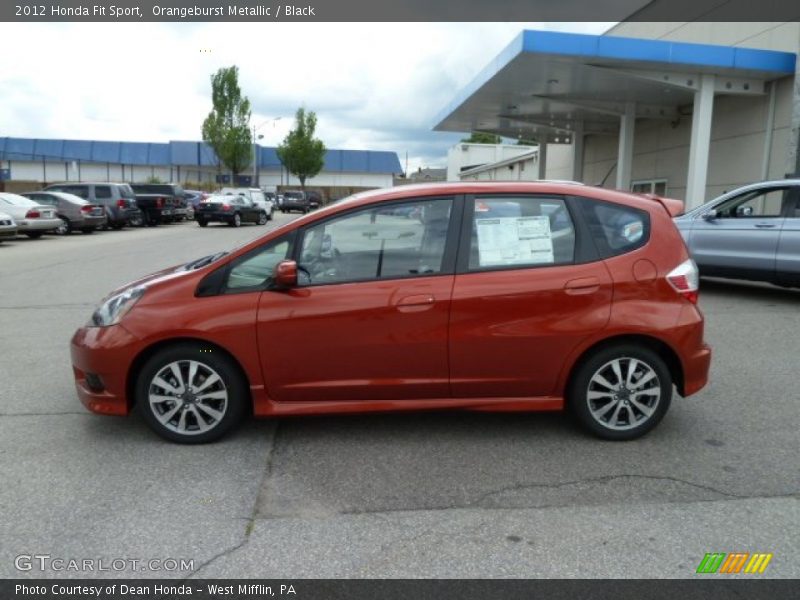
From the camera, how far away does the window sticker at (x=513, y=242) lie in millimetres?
4105

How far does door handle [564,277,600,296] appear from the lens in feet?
13.2

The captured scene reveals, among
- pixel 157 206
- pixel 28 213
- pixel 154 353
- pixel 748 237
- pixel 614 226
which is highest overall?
pixel 614 226

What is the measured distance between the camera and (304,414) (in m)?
4.11

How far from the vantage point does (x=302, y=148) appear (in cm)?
6381

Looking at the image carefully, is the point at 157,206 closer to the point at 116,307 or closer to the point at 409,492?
the point at 116,307

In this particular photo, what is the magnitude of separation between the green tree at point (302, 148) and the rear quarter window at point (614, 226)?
62.0m

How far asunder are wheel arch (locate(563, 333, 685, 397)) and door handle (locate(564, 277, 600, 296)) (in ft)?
1.11

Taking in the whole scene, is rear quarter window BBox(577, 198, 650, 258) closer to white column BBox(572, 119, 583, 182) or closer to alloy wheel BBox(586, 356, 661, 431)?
alloy wheel BBox(586, 356, 661, 431)

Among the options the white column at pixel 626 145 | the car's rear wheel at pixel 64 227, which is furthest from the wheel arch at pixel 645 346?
the car's rear wheel at pixel 64 227

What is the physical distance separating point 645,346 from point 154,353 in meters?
3.17

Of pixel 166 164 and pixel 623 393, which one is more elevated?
pixel 166 164

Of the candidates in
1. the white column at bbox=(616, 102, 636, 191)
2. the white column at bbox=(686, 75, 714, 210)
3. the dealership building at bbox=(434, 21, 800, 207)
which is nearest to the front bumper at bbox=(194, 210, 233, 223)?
the dealership building at bbox=(434, 21, 800, 207)

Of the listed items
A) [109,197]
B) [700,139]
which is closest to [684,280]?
[700,139]
